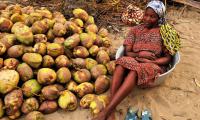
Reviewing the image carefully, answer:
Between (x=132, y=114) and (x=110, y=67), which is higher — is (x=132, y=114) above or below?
below

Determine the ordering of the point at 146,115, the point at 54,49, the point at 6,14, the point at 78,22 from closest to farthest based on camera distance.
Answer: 1. the point at 146,115
2. the point at 54,49
3. the point at 6,14
4. the point at 78,22

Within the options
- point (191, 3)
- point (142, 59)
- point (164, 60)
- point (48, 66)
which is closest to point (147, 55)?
point (142, 59)

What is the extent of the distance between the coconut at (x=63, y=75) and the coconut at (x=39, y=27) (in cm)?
51

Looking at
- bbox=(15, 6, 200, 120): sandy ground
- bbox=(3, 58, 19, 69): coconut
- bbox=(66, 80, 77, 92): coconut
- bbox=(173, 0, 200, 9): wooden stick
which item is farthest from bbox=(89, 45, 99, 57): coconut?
bbox=(173, 0, 200, 9): wooden stick

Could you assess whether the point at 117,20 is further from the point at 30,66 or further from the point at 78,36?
the point at 30,66

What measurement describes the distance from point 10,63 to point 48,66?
36cm

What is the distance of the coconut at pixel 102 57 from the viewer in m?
3.28

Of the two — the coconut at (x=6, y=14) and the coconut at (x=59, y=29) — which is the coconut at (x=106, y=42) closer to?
the coconut at (x=59, y=29)

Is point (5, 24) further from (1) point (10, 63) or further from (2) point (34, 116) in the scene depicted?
(2) point (34, 116)

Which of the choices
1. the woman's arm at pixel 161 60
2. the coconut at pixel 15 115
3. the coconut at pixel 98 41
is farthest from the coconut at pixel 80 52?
the coconut at pixel 15 115

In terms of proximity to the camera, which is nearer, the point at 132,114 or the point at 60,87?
the point at 132,114

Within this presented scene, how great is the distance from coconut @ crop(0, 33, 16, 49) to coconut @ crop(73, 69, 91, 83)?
0.69 metres

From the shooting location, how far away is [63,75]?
2973 mm

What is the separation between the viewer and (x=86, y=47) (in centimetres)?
334
